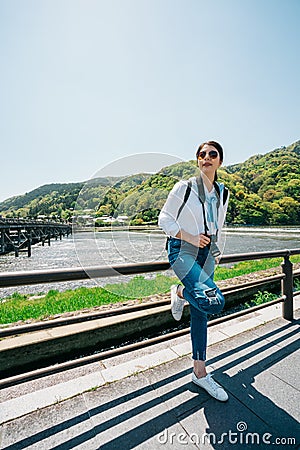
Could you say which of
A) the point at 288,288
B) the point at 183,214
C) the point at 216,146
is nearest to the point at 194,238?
the point at 183,214

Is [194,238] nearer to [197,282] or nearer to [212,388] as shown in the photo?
[197,282]

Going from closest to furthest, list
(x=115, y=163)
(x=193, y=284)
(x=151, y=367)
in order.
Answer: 1. (x=193, y=284)
2. (x=151, y=367)
3. (x=115, y=163)

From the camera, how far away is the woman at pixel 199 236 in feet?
4.84

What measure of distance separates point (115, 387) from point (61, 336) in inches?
61.7

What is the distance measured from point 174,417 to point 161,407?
104 mm

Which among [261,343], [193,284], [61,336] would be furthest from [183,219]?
[61,336]

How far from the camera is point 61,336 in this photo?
309 centimetres

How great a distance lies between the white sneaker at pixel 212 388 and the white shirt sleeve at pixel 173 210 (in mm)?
999

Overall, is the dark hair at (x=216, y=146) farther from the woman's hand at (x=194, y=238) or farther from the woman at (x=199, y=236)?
the woman's hand at (x=194, y=238)

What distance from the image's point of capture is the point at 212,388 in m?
1.66

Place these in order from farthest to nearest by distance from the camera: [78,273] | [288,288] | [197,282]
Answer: [288,288] < [78,273] < [197,282]

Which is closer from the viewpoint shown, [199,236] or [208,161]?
[199,236]

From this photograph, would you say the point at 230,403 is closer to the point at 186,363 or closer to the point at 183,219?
the point at 186,363

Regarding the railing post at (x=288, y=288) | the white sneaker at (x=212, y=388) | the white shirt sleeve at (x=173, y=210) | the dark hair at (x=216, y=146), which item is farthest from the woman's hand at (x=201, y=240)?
the railing post at (x=288, y=288)
